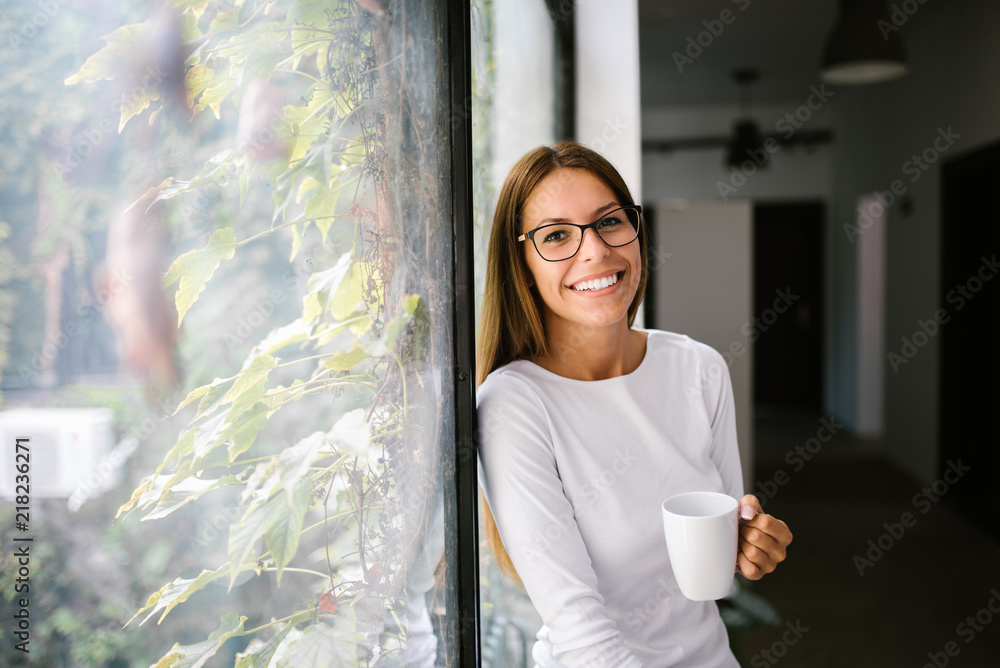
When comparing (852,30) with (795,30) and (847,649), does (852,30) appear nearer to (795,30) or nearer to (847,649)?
(795,30)

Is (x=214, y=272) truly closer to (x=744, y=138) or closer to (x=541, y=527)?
(x=541, y=527)

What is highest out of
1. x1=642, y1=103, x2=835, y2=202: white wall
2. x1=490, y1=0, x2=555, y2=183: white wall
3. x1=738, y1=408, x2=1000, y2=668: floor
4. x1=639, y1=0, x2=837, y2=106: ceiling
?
x1=639, y1=0, x2=837, y2=106: ceiling

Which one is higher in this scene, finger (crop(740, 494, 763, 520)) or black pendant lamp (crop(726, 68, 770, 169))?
black pendant lamp (crop(726, 68, 770, 169))

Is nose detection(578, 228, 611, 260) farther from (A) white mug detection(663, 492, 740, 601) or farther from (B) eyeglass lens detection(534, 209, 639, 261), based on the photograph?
(A) white mug detection(663, 492, 740, 601)

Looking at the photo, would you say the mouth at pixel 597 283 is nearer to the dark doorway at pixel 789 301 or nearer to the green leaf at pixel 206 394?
the green leaf at pixel 206 394

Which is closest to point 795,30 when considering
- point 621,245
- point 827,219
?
point 827,219

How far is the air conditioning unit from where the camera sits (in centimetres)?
41

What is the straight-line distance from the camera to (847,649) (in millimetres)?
2477

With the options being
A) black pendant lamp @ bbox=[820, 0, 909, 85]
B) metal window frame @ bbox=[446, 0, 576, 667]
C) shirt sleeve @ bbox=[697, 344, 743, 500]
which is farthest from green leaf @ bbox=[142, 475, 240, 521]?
black pendant lamp @ bbox=[820, 0, 909, 85]

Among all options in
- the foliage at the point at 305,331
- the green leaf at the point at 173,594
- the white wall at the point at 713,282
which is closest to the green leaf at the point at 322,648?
the foliage at the point at 305,331

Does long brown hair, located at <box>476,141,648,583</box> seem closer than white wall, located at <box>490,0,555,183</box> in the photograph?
Yes

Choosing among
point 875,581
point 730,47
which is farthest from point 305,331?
point 730,47

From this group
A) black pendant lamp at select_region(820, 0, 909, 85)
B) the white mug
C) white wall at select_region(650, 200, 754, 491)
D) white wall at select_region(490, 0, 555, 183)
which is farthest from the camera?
black pendant lamp at select_region(820, 0, 909, 85)

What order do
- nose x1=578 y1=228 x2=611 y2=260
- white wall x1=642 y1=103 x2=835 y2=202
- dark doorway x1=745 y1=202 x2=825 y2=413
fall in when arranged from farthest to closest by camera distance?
dark doorway x1=745 y1=202 x2=825 y2=413
white wall x1=642 y1=103 x2=835 y2=202
nose x1=578 y1=228 x2=611 y2=260
